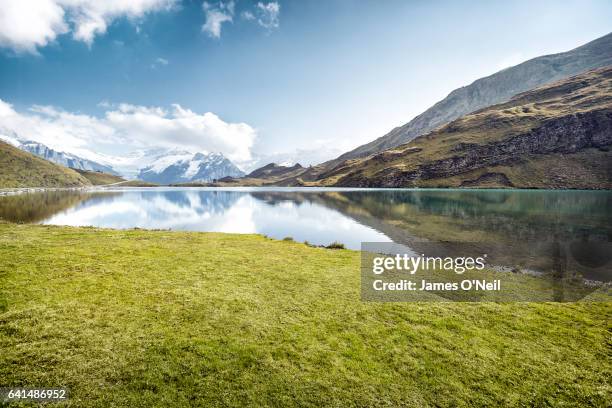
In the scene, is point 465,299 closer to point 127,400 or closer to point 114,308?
point 127,400

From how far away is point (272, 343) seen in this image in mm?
11898

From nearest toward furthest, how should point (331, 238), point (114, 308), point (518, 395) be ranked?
point (518, 395), point (114, 308), point (331, 238)

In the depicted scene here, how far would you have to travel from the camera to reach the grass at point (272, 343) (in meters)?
9.47

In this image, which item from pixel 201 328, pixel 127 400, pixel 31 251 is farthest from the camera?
pixel 31 251

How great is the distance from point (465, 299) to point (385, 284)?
187 inches

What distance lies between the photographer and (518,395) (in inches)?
381

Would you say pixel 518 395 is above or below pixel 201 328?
below

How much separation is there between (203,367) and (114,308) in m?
6.59

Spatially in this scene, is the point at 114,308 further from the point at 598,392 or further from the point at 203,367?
the point at 598,392

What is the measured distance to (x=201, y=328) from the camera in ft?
41.5

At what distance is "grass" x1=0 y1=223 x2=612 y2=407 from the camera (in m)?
9.47

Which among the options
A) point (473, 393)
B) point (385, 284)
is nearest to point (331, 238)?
point (385, 284)

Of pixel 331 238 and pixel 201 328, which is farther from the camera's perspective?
pixel 331 238

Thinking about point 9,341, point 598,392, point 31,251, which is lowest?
point 598,392
